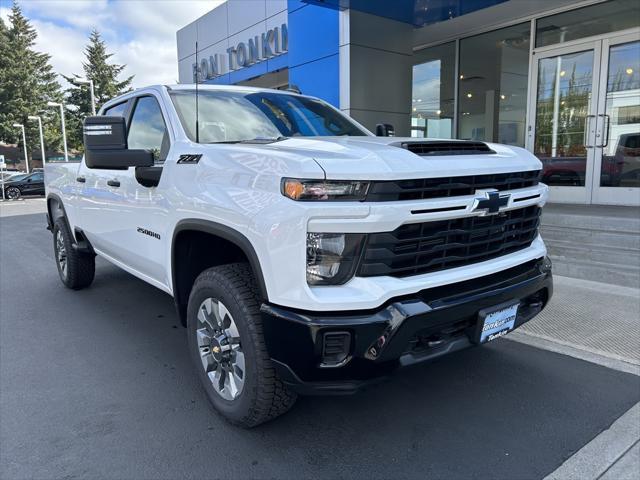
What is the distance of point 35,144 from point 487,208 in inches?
2352

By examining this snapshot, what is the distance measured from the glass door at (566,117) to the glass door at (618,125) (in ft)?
0.38

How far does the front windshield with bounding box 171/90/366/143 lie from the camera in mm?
3174

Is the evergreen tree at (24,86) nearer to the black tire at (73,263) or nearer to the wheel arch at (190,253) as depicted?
the black tire at (73,263)

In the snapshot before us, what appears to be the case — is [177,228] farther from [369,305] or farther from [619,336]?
[619,336]

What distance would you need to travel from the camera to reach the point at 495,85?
10266 millimetres

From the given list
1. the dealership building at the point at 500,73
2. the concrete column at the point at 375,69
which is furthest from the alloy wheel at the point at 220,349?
the concrete column at the point at 375,69

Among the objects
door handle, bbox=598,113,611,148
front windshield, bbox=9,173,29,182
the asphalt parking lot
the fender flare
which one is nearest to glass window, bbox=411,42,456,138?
door handle, bbox=598,113,611,148

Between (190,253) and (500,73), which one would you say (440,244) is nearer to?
(190,253)

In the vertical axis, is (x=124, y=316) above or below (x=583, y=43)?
below

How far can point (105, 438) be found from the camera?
2635mm

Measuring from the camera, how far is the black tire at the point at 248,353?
7.64 ft

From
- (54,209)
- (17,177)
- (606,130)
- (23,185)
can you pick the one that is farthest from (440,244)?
(17,177)

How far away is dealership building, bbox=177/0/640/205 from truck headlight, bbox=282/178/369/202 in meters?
6.17

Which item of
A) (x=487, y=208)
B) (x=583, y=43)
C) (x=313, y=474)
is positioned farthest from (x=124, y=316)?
(x=583, y=43)
